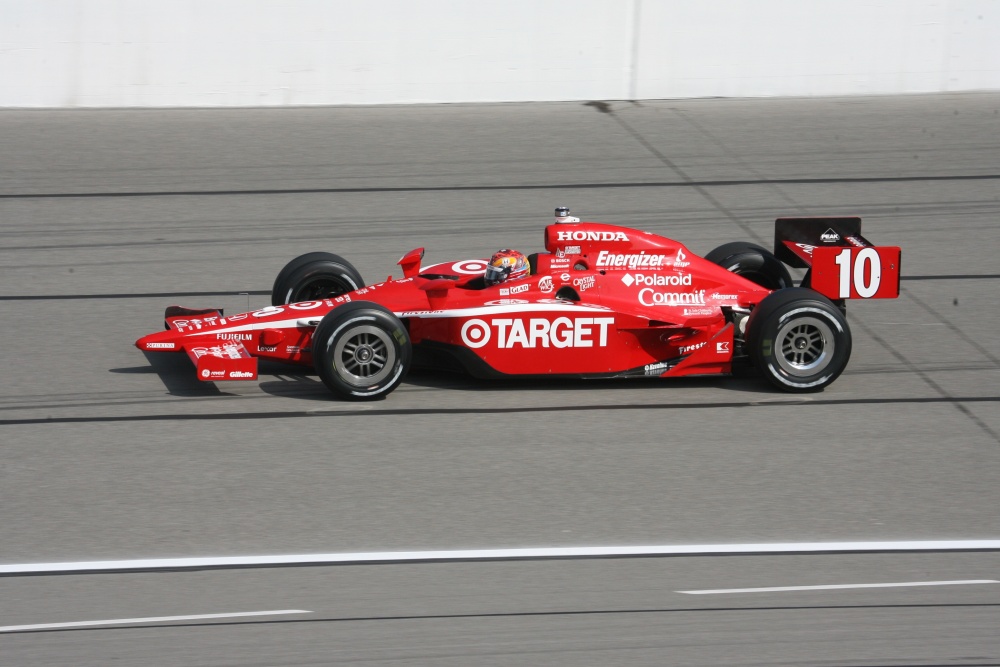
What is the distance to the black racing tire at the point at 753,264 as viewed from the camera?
10.1m

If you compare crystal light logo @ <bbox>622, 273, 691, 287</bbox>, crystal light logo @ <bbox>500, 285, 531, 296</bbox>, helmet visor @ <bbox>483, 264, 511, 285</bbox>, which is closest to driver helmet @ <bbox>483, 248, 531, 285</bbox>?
helmet visor @ <bbox>483, 264, 511, 285</bbox>

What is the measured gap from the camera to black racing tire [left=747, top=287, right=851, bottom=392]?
866 centimetres

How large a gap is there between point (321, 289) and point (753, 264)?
3186mm

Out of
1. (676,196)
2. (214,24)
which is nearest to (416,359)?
(676,196)

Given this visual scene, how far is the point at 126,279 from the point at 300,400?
364 cm

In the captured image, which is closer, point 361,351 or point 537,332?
point 361,351

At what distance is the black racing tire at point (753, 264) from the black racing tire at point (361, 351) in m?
2.79

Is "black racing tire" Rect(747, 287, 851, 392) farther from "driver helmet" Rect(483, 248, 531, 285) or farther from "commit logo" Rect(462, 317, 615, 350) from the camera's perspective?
"driver helmet" Rect(483, 248, 531, 285)

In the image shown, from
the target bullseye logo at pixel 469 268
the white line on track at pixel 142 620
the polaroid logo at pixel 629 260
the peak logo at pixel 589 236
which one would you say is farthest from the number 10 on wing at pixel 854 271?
the white line on track at pixel 142 620

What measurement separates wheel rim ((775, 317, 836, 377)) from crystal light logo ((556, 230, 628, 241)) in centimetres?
128

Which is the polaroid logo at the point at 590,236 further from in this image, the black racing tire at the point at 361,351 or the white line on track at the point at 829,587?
the white line on track at the point at 829,587

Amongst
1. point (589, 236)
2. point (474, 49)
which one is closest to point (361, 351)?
point (589, 236)

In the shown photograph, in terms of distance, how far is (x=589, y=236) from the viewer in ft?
30.1

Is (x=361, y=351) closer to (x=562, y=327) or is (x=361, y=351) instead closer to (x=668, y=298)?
(x=562, y=327)
